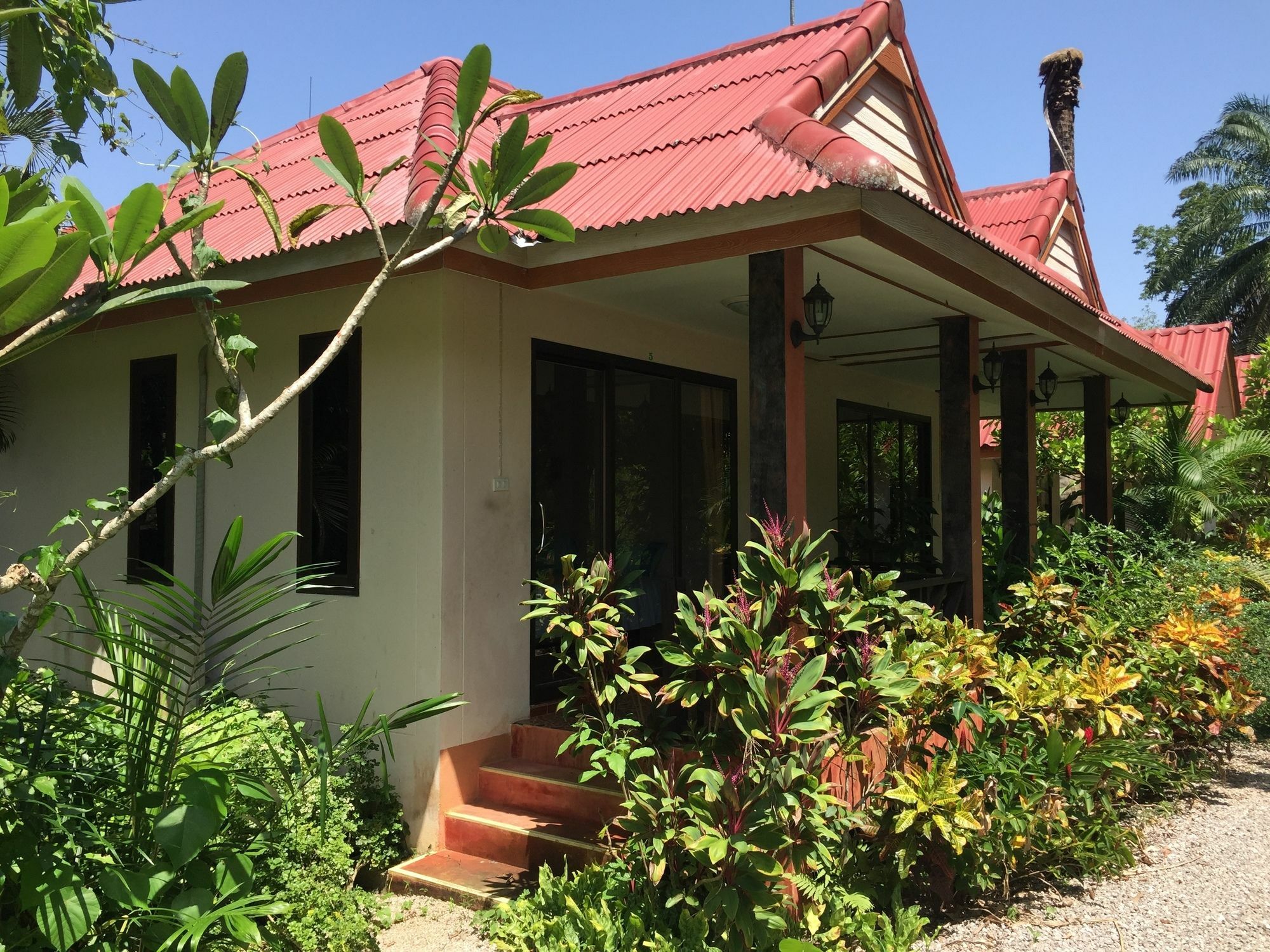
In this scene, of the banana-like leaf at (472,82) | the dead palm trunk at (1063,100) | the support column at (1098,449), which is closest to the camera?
the banana-like leaf at (472,82)

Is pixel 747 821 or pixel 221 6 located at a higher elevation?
pixel 221 6

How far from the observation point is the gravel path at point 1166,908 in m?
4.30

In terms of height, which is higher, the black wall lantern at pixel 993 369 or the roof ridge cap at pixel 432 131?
the roof ridge cap at pixel 432 131

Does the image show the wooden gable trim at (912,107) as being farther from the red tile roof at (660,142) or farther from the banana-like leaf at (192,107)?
the banana-like leaf at (192,107)

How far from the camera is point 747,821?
12.6ft

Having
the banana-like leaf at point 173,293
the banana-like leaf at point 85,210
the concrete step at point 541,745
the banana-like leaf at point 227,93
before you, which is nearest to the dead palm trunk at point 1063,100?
the concrete step at point 541,745

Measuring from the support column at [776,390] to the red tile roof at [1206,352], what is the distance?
1222 centimetres

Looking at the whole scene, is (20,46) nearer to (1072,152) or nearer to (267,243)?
(267,243)

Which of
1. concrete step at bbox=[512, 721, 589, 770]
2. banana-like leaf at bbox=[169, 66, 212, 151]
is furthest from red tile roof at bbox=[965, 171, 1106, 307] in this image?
banana-like leaf at bbox=[169, 66, 212, 151]

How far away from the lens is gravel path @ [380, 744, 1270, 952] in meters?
4.30

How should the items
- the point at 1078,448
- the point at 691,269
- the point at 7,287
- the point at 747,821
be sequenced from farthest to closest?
the point at 1078,448, the point at 691,269, the point at 747,821, the point at 7,287

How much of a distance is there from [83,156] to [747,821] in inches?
148

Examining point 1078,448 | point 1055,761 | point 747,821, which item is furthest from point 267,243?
point 1078,448

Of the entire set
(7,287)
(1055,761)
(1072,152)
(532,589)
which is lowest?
(1055,761)
